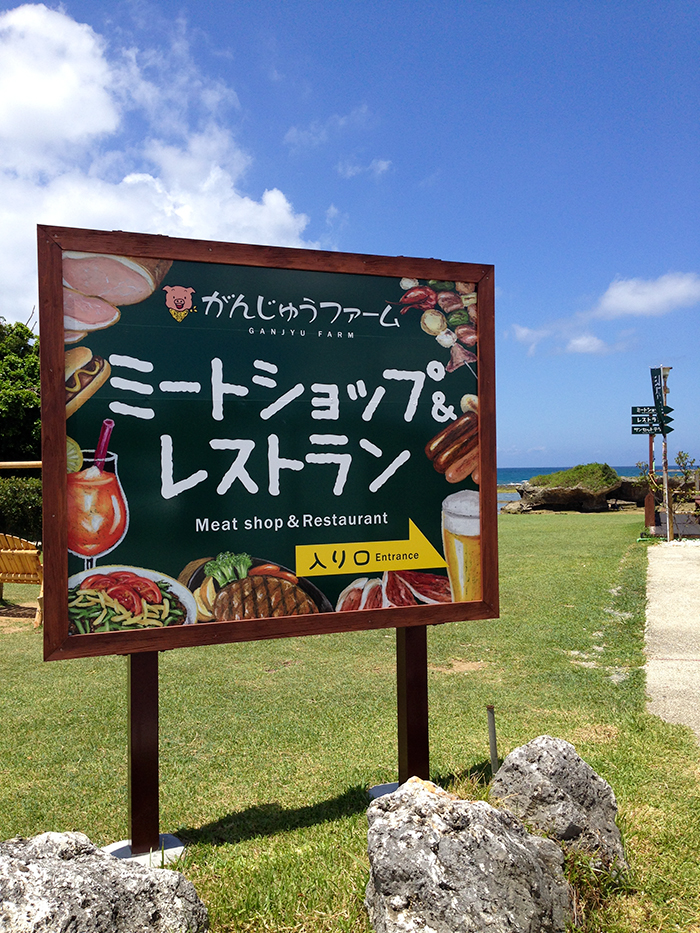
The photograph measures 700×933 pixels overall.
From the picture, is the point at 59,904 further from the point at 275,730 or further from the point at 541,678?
the point at 541,678

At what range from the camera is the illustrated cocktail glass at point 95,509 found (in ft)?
10.8

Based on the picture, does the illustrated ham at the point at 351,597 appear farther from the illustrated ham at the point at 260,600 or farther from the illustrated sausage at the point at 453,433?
the illustrated sausage at the point at 453,433

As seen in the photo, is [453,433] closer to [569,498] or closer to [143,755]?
[143,755]

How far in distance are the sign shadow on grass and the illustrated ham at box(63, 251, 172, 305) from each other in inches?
113

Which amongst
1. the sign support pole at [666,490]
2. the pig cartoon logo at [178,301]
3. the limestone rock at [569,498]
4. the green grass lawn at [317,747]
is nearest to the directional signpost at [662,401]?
the sign support pole at [666,490]

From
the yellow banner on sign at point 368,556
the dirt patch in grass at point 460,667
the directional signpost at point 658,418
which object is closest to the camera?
the yellow banner on sign at point 368,556

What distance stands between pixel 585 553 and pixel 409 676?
11322 mm

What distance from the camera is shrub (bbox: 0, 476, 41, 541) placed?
14.8m

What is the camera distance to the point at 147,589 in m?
3.39

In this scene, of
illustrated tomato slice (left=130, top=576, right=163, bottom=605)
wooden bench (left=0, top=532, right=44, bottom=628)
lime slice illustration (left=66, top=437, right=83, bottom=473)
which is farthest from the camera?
wooden bench (left=0, top=532, right=44, bottom=628)

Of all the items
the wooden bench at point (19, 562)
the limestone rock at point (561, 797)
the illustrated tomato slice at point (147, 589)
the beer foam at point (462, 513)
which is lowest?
the limestone rock at point (561, 797)

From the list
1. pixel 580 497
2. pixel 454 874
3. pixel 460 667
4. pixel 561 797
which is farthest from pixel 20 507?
pixel 580 497

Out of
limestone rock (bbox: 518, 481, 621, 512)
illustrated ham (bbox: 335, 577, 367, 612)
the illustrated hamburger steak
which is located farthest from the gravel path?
limestone rock (bbox: 518, 481, 621, 512)

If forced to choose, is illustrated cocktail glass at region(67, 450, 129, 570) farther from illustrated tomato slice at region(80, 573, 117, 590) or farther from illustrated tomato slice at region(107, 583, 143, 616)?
illustrated tomato slice at region(107, 583, 143, 616)
